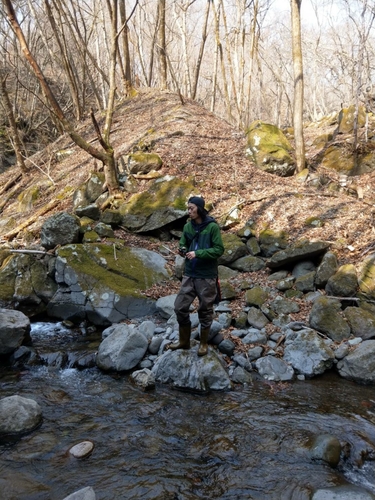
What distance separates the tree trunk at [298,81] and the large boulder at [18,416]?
34.5 feet

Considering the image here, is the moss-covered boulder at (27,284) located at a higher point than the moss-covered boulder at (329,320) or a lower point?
higher

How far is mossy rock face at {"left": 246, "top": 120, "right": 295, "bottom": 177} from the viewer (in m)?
12.4

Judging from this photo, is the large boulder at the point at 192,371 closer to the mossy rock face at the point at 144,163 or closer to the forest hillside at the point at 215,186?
the forest hillside at the point at 215,186

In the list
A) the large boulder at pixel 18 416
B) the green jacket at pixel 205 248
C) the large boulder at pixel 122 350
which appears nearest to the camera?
the large boulder at pixel 18 416

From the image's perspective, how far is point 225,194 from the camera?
1116 centimetres

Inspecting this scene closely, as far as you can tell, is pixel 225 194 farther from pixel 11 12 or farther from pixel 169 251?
pixel 11 12

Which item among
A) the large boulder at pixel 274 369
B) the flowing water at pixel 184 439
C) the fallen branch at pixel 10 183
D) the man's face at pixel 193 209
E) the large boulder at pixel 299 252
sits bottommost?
the large boulder at pixel 274 369

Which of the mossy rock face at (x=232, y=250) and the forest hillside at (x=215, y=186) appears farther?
the forest hillside at (x=215, y=186)

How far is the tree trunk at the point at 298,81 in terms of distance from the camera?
38.9 ft

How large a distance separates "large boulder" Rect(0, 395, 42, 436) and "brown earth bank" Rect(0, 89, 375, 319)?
12.7ft

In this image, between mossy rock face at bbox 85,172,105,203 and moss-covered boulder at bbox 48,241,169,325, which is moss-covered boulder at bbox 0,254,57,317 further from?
mossy rock face at bbox 85,172,105,203

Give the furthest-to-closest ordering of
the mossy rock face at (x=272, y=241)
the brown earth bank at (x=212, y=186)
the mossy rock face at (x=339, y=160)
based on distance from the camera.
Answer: the mossy rock face at (x=339, y=160)
the brown earth bank at (x=212, y=186)
the mossy rock face at (x=272, y=241)

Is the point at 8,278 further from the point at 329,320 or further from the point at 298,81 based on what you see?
the point at 298,81

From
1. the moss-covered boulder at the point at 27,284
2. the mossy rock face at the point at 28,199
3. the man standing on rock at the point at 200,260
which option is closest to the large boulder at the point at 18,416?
the man standing on rock at the point at 200,260
